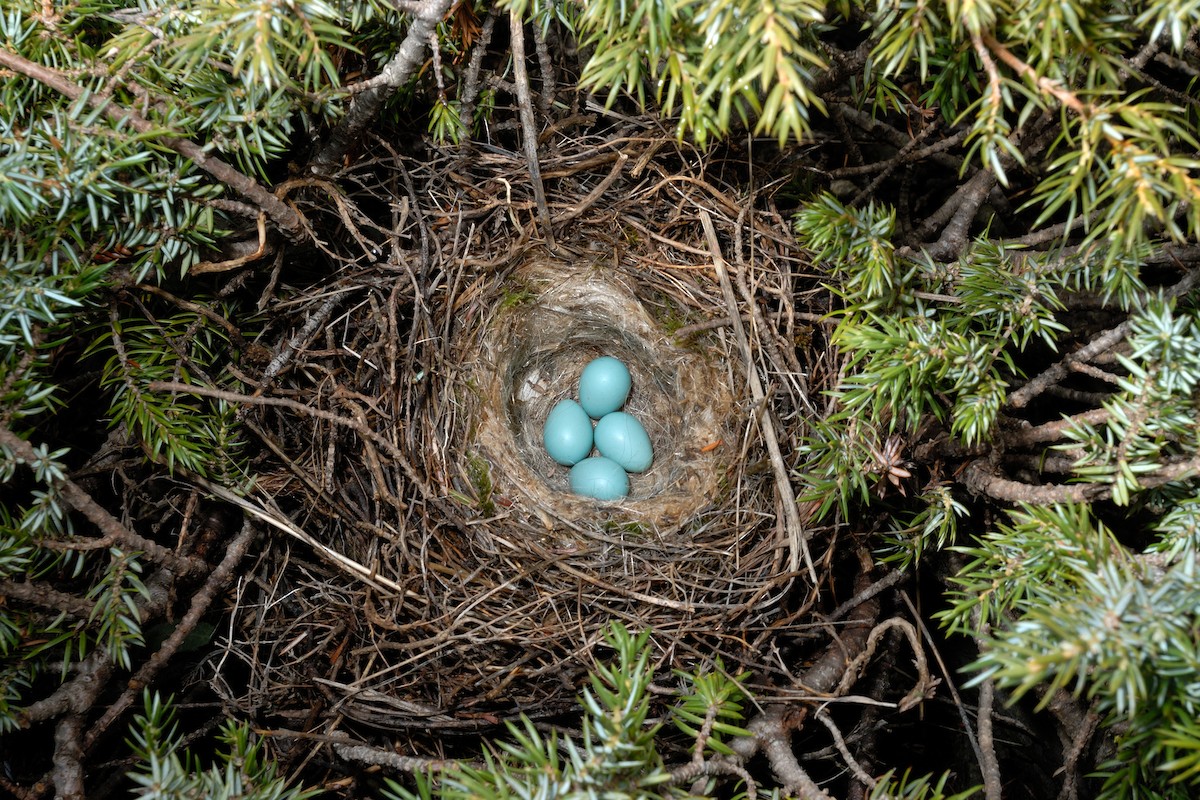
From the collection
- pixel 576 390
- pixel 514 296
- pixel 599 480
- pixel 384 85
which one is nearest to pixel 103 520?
pixel 384 85

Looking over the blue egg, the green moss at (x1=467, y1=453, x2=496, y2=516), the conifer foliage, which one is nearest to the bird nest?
the green moss at (x1=467, y1=453, x2=496, y2=516)

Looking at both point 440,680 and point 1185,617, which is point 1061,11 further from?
point 440,680

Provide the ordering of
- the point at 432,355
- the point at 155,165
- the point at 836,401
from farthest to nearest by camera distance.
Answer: the point at 432,355
the point at 836,401
the point at 155,165

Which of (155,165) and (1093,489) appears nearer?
(1093,489)

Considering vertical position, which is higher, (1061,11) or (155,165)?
(1061,11)

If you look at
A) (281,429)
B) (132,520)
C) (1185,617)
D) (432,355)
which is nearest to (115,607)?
(132,520)
